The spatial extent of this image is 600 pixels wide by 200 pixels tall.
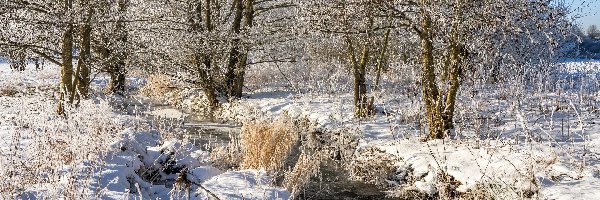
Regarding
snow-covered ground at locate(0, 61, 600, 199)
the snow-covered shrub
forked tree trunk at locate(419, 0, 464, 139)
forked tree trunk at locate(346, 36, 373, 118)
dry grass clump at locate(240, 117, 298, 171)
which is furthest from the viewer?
forked tree trunk at locate(346, 36, 373, 118)

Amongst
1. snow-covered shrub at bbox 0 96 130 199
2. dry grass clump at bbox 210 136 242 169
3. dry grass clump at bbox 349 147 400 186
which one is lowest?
dry grass clump at bbox 349 147 400 186

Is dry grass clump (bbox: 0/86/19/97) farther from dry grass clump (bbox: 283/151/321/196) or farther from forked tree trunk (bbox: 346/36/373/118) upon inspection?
dry grass clump (bbox: 283/151/321/196)

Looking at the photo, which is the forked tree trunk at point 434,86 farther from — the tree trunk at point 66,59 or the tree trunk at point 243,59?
the tree trunk at point 243,59

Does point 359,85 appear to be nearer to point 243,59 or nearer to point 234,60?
point 243,59

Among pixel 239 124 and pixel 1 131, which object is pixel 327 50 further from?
pixel 1 131

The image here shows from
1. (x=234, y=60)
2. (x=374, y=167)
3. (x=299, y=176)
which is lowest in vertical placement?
(x=374, y=167)

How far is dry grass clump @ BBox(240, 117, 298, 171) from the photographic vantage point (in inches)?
297

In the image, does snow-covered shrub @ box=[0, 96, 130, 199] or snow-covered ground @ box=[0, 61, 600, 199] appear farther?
snow-covered ground @ box=[0, 61, 600, 199]

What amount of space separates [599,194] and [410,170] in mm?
2858

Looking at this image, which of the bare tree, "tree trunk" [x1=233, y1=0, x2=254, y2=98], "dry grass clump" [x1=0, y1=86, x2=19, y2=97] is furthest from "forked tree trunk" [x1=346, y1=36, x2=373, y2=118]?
the bare tree

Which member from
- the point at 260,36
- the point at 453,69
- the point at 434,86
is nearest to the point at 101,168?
the point at 453,69

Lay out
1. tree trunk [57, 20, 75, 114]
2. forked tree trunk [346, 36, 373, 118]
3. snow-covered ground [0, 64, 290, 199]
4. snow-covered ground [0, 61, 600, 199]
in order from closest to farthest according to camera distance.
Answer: snow-covered ground [0, 64, 290, 199] → snow-covered ground [0, 61, 600, 199] → tree trunk [57, 20, 75, 114] → forked tree trunk [346, 36, 373, 118]

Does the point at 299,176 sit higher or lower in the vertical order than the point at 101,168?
lower

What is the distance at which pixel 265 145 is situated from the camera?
25.1 feet
